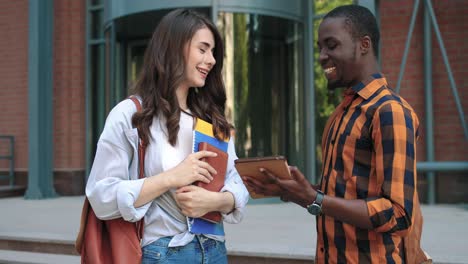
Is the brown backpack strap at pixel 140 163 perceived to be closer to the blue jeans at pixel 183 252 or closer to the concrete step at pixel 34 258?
the blue jeans at pixel 183 252

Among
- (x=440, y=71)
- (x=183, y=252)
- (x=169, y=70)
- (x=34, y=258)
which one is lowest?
(x=34, y=258)

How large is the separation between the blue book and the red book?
0.02 meters

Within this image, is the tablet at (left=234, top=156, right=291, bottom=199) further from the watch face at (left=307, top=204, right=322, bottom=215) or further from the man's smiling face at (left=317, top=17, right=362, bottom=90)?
the man's smiling face at (left=317, top=17, right=362, bottom=90)

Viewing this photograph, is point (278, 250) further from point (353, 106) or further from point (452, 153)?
point (452, 153)

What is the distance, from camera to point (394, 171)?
4.63 feet

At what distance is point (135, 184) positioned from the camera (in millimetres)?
1691

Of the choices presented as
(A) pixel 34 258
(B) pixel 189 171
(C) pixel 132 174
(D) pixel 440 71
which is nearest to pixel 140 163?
(C) pixel 132 174

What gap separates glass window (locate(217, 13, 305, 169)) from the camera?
289 inches

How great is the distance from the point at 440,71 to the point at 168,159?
21.2 feet

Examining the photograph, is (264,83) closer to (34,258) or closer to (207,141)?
(34,258)

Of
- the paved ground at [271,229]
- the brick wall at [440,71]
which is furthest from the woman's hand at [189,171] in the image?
the brick wall at [440,71]

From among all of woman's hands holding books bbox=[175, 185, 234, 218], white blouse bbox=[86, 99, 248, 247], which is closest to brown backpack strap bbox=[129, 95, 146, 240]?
white blouse bbox=[86, 99, 248, 247]

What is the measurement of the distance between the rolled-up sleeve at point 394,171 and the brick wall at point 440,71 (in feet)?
20.3

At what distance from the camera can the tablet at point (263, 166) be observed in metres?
1.51
